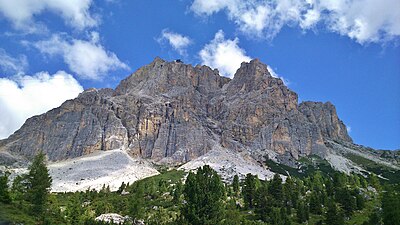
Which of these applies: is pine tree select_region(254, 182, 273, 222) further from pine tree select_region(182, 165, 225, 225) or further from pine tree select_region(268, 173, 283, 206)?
pine tree select_region(182, 165, 225, 225)

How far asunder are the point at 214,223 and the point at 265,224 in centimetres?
3490

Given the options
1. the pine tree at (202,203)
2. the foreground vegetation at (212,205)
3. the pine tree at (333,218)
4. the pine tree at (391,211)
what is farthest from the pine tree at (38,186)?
the pine tree at (391,211)

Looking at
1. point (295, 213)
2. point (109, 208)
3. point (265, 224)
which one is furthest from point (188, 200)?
point (109, 208)

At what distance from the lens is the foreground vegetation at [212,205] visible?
57.3m

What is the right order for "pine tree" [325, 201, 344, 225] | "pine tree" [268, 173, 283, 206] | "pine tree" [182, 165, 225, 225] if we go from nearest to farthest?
"pine tree" [182, 165, 225, 225]
"pine tree" [325, 201, 344, 225]
"pine tree" [268, 173, 283, 206]

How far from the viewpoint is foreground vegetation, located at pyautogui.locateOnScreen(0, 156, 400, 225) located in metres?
57.3

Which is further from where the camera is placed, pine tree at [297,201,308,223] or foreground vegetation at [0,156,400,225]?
pine tree at [297,201,308,223]

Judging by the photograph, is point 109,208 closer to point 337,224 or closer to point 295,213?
point 295,213

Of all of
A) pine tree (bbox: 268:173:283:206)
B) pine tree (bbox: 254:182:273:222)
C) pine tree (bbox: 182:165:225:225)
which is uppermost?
pine tree (bbox: 268:173:283:206)

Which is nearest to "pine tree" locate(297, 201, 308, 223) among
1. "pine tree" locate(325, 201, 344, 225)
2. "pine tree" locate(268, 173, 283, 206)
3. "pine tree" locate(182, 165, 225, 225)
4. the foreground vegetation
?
the foreground vegetation

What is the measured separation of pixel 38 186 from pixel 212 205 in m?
34.8

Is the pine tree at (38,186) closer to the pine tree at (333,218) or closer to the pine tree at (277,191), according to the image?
the pine tree at (333,218)

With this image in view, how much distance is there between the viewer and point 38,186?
71.0 m

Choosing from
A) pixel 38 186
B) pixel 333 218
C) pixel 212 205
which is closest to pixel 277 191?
pixel 333 218
